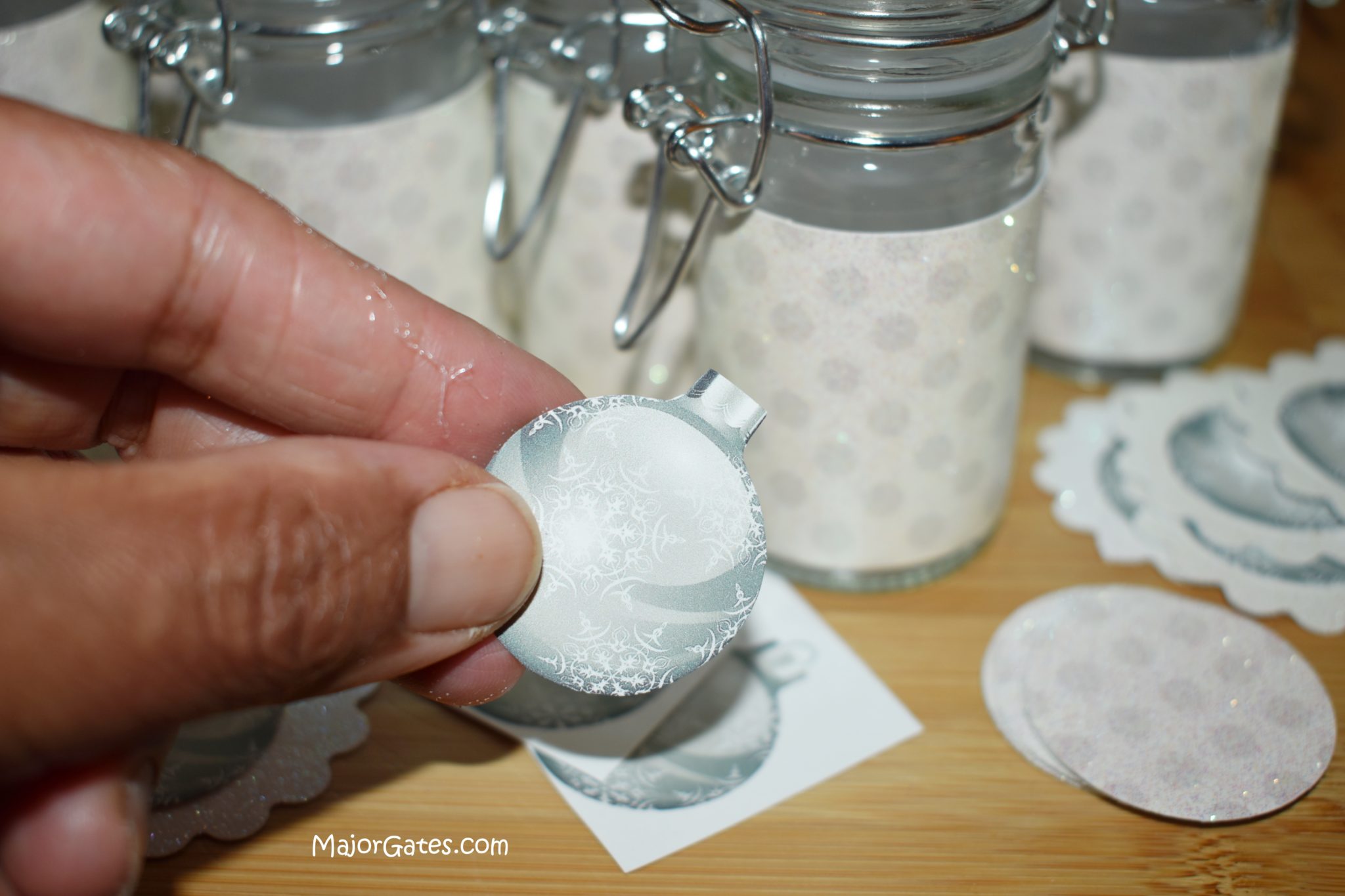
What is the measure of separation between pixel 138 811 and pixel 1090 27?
1.38 ft

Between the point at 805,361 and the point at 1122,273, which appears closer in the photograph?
the point at 805,361

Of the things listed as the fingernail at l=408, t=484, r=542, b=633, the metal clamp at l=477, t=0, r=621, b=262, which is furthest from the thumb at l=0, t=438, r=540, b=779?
the metal clamp at l=477, t=0, r=621, b=262

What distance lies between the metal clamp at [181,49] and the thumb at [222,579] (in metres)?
0.19

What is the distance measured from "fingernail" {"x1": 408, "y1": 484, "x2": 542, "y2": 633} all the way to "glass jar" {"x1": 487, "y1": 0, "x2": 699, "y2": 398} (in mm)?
196

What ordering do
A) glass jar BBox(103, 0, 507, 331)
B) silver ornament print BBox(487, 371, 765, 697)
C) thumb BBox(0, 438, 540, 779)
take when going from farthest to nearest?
glass jar BBox(103, 0, 507, 331) < silver ornament print BBox(487, 371, 765, 697) < thumb BBox(0, 438, 540, 779)

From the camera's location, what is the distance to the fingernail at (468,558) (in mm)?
328

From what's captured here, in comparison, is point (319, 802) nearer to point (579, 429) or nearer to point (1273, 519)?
point (579, 429)

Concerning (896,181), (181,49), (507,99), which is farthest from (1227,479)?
(181,49)

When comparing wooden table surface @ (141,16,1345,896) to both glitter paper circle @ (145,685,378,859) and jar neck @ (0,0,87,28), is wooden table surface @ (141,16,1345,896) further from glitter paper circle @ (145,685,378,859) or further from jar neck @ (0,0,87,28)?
jar neck @ (0,0,87,28)

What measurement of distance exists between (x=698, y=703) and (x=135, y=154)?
0.27m

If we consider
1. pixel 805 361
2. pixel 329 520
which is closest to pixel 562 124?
pixel 805 361

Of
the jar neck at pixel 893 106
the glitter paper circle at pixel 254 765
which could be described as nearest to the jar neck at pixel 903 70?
the jar neck at pixel 893 106

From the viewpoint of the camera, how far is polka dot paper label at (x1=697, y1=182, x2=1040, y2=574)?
1.37ft

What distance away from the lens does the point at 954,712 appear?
45 centimetres
